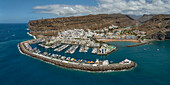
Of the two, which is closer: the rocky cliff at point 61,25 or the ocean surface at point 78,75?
the ocean surface at point 78,75

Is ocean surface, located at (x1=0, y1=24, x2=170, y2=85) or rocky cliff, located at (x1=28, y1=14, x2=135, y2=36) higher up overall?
rocky cliff, located at (x1=28, y1=14, x2=135, y2=36)

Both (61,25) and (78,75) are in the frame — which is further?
(61,25)

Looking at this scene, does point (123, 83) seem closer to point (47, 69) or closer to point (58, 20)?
point (47, 69)

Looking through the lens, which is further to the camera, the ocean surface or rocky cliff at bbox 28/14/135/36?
rocky cliff at bbox 28/14/135/36

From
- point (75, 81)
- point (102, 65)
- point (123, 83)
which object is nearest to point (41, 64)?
point (75, 81)

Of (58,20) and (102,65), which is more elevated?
(58,20)

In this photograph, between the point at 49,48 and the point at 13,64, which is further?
the point at 49,48

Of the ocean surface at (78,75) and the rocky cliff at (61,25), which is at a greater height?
the rocky cliff at (61,25)

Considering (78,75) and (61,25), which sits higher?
(61,25)

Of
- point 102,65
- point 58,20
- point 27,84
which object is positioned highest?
point 58,20

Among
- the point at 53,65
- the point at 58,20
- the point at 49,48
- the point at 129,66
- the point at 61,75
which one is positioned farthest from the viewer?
the point at 58,20

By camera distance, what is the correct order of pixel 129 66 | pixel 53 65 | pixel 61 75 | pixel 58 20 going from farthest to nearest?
pixel 58 20, pixel 53 65, pixel 129 66, pixel 61 75
